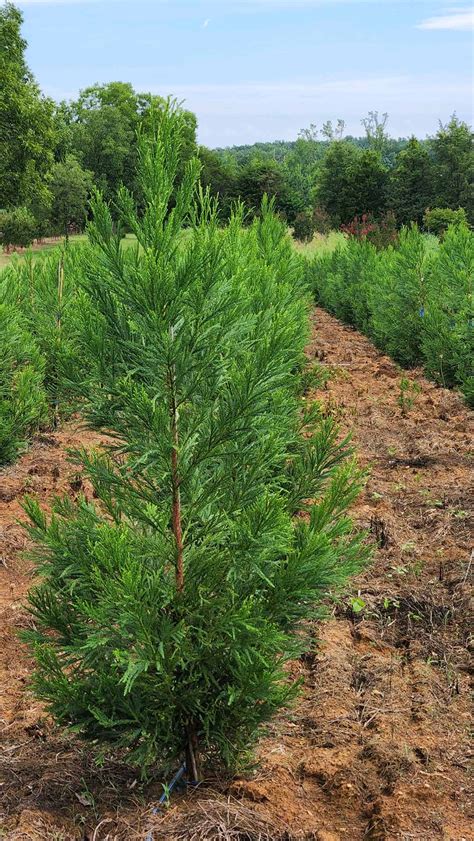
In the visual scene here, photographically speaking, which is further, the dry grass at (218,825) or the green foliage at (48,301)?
the green foliage at (48,301)

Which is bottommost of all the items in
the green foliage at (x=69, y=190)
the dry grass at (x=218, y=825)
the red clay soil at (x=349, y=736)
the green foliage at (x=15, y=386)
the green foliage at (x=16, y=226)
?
the red clay soil at (x=349, y=736)

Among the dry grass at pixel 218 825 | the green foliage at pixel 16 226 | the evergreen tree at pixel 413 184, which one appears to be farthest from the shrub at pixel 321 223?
the dry grass at pixel 218 825

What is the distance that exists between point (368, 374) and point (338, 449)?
1012 cm

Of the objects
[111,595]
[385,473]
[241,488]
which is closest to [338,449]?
[241,488]

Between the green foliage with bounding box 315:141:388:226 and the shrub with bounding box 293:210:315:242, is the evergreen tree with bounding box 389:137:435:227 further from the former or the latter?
the shrub with bounding box 293:210:315:242

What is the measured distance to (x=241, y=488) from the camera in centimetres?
260

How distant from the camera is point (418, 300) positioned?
12375 millimetres

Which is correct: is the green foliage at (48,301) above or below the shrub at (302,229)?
below

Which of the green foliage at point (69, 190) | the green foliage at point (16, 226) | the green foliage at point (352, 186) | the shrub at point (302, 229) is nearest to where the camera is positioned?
the green foliage at point (16, 226)

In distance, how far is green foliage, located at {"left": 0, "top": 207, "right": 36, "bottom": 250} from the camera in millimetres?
34562

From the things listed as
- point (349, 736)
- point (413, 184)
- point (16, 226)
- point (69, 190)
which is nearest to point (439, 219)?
point (413, 184)

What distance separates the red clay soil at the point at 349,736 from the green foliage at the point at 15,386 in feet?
3.66

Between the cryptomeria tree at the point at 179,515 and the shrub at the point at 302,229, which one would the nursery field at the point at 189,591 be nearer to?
the cryptomeria tree at the point at 179,515

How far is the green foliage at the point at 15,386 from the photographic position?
7.39 metres
